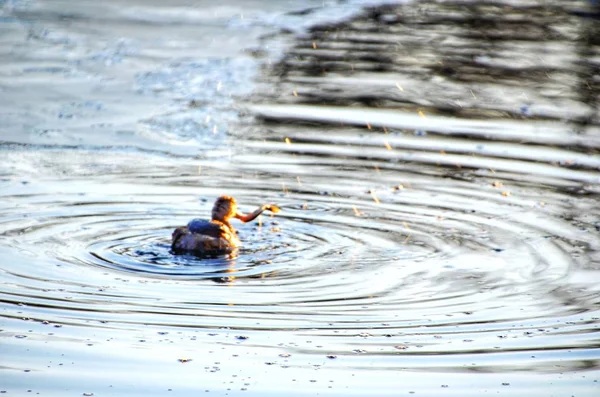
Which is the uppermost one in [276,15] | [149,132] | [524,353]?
[276,15]

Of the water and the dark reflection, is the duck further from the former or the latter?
the dark reflection

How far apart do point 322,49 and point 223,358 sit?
1304 cm

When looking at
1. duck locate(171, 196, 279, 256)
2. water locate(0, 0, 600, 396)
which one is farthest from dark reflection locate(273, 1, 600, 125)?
duck locate(171, 196, 279, 256)

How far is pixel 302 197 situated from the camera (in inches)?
515

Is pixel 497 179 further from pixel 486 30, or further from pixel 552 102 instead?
pixel 486 30

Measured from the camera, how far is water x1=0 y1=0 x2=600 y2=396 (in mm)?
8031

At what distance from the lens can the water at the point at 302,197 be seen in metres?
8.03

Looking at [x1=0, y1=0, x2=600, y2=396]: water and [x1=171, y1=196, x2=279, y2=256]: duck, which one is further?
[x1=171, y1=196, x2=279, y2=256]: duck

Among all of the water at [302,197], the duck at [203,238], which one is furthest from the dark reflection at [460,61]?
the duck at [203,238]

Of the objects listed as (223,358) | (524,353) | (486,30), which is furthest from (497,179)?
(486,30)

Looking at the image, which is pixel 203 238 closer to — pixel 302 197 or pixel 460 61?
pixel 302 197

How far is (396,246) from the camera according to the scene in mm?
11164

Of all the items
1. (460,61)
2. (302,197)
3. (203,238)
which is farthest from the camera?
(460,61)

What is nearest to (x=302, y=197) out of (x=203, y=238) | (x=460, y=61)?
(x=203, y=238)
